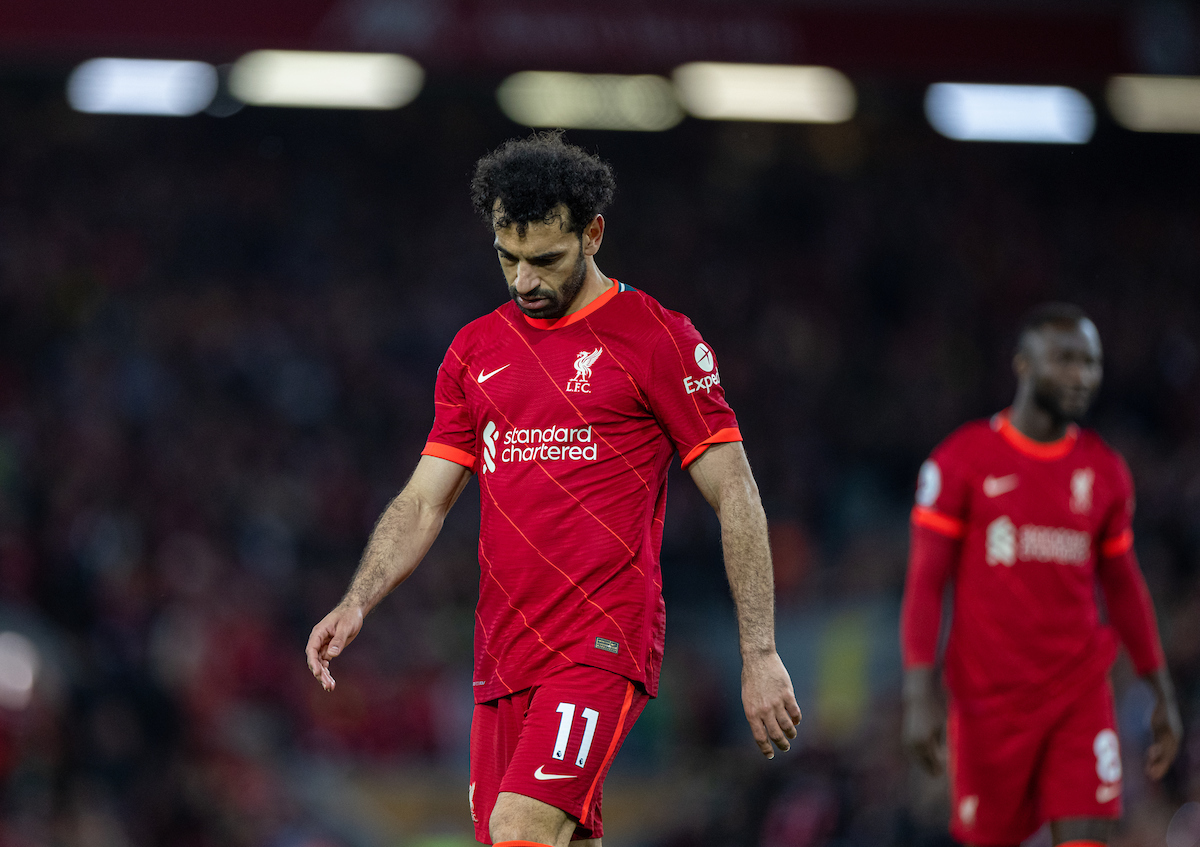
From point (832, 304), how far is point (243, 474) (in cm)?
690

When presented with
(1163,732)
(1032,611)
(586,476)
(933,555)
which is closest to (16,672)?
(933,555)

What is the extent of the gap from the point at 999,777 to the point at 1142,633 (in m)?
0.89

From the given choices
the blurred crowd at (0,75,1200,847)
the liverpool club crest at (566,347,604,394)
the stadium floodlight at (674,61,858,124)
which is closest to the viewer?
the liverpool club crest at (566,347,604,394)

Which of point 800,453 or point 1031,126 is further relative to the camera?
point 1031,126

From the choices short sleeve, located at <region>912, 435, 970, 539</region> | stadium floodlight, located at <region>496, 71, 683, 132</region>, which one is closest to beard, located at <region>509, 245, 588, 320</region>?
short sleeve, located at <region>912, 435, 970, 539</region>

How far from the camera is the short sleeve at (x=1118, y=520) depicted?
5.39 metres

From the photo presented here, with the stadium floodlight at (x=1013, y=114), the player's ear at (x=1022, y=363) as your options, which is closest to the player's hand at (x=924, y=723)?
the player's ear at (x=1022, y=363)

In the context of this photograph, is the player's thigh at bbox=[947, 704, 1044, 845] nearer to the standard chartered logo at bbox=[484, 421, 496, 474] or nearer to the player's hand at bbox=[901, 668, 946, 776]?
the player's hand at bbox=[901, 668, 946, 776]

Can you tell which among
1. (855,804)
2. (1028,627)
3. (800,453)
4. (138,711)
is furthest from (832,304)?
(1028,627)

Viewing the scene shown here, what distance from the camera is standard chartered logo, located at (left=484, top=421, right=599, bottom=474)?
3.77m

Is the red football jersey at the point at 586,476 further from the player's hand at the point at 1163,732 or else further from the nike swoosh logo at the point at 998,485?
the player's hand at the point at 1163,732

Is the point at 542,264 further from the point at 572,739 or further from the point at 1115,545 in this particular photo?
the point at 1115,545

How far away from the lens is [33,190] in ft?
51.2

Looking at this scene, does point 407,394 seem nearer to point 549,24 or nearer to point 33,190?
point 549,24
